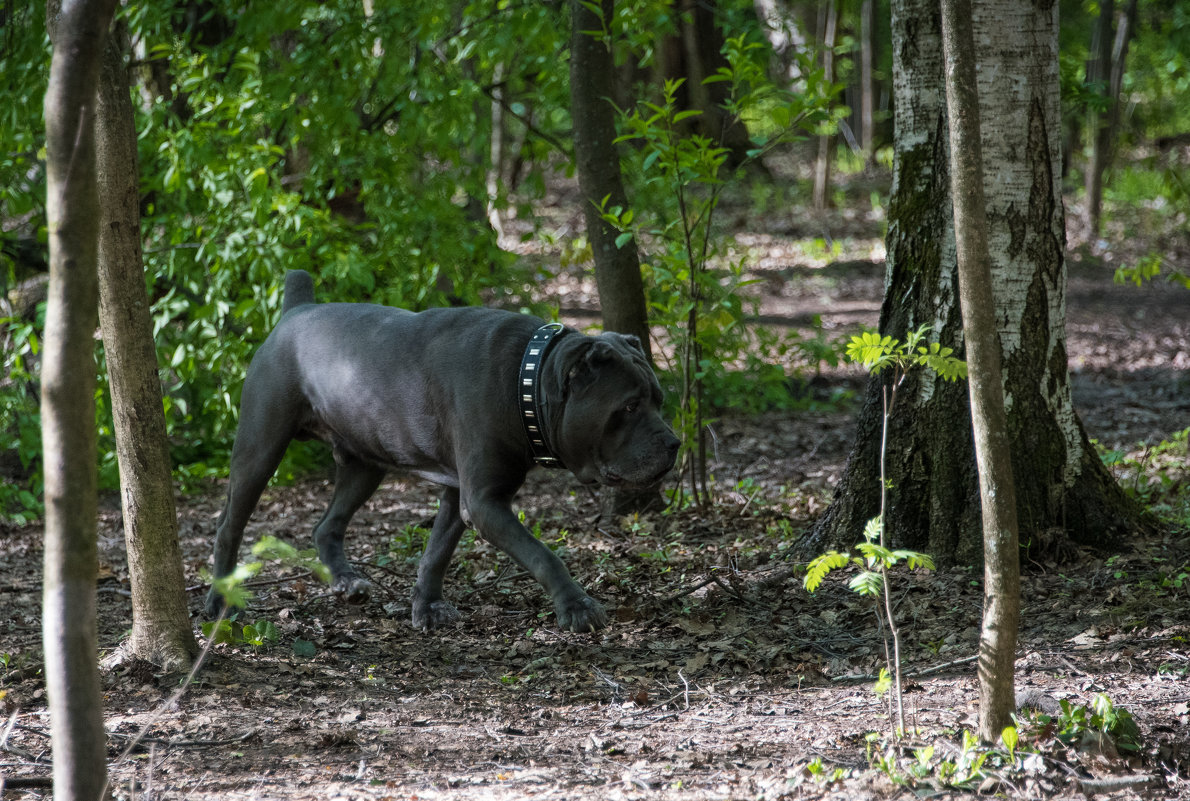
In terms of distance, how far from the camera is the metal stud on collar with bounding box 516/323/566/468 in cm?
449

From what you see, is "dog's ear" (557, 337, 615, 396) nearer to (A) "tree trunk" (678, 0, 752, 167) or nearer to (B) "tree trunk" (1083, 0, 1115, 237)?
(A) "tree trunk" (678, 0, 752, 167)

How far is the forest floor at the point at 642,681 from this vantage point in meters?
2.87

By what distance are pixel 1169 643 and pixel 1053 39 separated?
2.47 metres

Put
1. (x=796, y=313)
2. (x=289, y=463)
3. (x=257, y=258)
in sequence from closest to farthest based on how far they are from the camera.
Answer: (x=257, y=258)
(x=289, y=463)
(x=796, y=313)

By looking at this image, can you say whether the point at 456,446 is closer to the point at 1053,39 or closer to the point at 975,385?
the point at 975,385

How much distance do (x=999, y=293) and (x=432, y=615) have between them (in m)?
2.90

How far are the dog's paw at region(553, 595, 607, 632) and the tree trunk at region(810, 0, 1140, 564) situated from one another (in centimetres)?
128

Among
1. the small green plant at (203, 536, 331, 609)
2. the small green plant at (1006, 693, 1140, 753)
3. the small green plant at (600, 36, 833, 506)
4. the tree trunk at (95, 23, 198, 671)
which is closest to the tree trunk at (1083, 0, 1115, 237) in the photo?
the small green plant at (600, 36, 833, 506)

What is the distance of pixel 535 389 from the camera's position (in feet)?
14.7

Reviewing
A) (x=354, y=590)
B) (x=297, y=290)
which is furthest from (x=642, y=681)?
(x=297, y=290)

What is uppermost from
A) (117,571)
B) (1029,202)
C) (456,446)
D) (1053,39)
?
(1053,39)

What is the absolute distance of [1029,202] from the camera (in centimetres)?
441

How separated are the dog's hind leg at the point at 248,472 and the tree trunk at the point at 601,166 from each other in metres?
2.05

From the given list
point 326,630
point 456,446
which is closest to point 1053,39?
point 456,446
